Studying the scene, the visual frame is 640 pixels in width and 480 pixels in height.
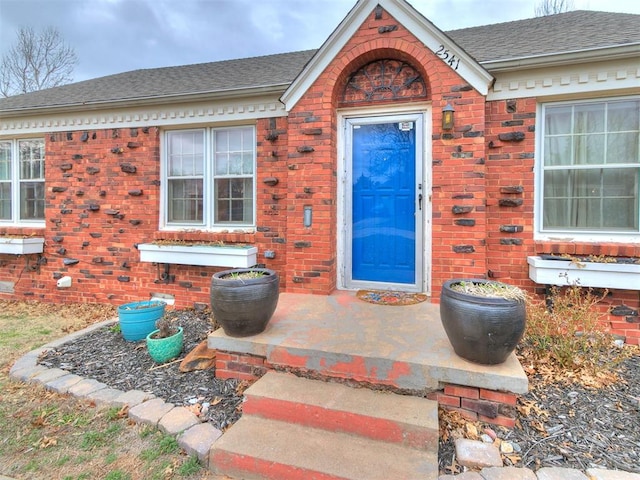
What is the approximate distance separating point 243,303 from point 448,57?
3.47 meters

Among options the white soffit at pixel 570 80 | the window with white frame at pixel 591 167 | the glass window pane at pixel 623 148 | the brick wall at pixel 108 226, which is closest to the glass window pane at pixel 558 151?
the window with white frame at pixel 591 167

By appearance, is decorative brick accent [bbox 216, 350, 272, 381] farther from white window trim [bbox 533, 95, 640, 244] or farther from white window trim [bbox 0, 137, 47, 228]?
white window trim [bbox 0, 137, 47, 228]

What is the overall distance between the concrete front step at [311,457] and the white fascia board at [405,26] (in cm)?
366

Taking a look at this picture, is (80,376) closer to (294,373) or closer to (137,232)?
(294,373)

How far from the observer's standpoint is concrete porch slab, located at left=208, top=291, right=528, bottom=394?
243 cm

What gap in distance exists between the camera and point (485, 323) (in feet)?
7.72

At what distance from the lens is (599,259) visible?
3.70m

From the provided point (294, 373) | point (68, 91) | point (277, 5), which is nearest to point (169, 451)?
point (294, 373)

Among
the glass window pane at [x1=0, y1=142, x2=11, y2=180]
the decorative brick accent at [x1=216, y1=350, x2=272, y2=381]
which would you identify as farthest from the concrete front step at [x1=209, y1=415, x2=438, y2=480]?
the glass window pane at [x1=0, y1=142, x2=11, y2=180]

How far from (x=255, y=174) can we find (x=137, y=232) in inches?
84.7

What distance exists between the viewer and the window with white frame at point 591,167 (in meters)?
3.85

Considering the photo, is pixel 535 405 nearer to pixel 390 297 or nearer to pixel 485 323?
pixel 485 323

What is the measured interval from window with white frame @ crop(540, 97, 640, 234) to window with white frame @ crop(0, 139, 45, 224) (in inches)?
309

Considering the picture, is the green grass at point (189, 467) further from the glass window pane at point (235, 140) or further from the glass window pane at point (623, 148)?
the glass window pane at point (623, 148)
